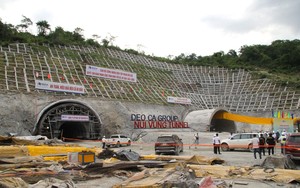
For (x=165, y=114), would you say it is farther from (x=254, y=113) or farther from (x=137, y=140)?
(x=254, y=113)

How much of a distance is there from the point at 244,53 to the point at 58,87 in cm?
6141

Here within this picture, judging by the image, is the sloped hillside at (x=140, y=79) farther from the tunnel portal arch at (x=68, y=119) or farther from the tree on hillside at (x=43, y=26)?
the tree on hillside at (x=43, y=26)

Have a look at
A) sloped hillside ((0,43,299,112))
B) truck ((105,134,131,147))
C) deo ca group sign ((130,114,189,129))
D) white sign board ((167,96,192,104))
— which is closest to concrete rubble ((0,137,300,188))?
truck ((105,134,131,147))

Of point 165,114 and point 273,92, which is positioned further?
point 273,92

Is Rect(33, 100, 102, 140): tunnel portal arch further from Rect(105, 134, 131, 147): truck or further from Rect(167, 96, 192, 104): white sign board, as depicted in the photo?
Rect(167, 96, 192, 104): white sign board

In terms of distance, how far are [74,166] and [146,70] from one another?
45.8m

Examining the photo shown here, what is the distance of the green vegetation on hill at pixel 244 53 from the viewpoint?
56562 mm

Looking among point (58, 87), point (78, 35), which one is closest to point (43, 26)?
point (78, 35)

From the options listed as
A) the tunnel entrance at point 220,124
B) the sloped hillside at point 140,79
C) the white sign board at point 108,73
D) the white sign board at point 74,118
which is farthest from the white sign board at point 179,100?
the white sign board at point 74,118

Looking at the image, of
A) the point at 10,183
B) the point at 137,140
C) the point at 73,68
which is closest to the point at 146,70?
the point at 73,68

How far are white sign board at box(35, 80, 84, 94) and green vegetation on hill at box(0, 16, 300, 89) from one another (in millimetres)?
16768

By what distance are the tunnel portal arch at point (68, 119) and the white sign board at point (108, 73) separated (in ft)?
29.9

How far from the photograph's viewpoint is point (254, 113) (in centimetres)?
5144

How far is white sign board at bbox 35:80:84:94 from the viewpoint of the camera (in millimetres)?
36656
